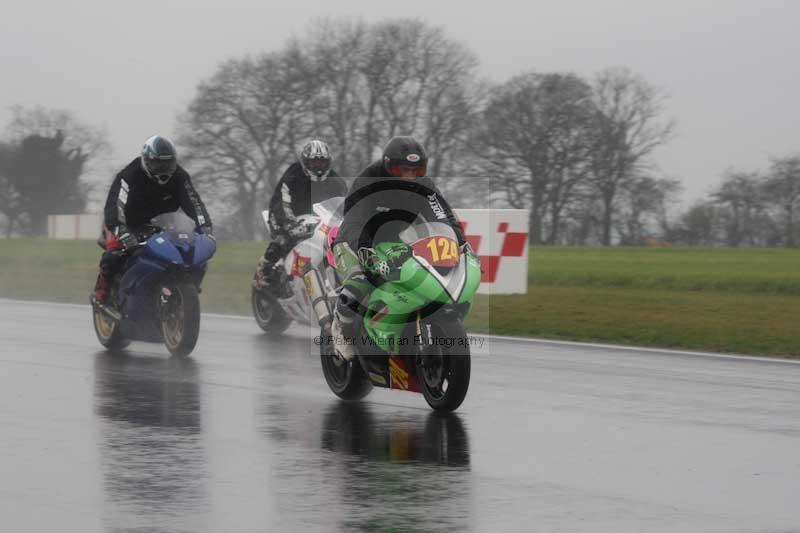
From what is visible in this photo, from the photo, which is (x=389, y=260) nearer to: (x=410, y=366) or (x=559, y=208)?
(x=410, y=366)

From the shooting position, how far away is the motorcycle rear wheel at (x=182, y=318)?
12.7 meters

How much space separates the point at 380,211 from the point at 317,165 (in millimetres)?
5839

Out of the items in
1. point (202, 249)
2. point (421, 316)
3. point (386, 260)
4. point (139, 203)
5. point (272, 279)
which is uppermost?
point (139, 203)

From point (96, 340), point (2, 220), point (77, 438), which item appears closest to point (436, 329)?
point (77, 438)

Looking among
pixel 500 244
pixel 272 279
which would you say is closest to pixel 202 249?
pixel 272 279

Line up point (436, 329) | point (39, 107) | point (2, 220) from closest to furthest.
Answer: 1. point (436, 329)
2. point (2, 220)
3. point (39, 107)

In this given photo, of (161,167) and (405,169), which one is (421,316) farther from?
(161,167)

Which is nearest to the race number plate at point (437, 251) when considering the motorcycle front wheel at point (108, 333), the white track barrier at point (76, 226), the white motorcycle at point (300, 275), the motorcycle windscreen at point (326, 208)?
the white motorcycle at point (300, 275)

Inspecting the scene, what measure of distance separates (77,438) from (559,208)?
5544cm

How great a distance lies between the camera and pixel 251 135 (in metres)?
63.5

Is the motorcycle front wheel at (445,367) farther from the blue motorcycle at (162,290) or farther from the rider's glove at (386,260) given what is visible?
the blue motorcycle at (162,290)

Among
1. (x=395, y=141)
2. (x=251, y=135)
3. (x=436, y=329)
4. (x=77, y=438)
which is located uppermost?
(x=251, y=135)

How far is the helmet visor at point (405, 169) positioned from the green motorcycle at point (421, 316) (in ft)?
1.13

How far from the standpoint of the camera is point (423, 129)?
62.0m
